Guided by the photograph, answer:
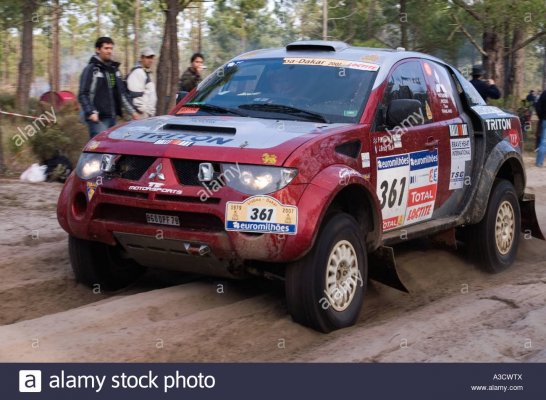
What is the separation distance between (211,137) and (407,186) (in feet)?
5.72

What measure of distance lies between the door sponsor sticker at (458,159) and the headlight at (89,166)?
120 inches

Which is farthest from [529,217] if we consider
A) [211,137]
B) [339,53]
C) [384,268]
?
[211,137]

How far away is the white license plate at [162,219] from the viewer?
5242 millimetres

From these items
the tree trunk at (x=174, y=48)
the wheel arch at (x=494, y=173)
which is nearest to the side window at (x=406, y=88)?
the wheel arch at (x=494, y=173)

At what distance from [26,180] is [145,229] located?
628cm

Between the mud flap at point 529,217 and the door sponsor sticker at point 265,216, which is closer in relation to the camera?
the door sponsor sticker at point 265,216

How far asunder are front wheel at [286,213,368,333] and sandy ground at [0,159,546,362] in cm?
15

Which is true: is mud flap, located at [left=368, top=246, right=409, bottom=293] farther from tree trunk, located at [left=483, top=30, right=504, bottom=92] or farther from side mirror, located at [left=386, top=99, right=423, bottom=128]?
tree trunk, located at [left=483, top=30, right=504, bottom=92]

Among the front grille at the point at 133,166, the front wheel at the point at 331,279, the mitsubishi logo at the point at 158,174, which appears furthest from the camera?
the front grille at the point at 133,166

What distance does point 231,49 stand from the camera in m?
81.7

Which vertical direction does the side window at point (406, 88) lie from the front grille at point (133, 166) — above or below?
above

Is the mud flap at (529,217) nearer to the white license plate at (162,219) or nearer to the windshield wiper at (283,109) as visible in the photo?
the windshield wiper at (283,109)

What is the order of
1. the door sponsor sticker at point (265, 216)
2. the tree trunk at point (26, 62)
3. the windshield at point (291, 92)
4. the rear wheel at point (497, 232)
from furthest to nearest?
the tree trunk at point (26, 62), the rear wheel at point (497, 232), the windshield at point (291, 92), the door sponsor sticker at point (265, 216)

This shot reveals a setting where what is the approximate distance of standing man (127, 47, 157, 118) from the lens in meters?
10.6
